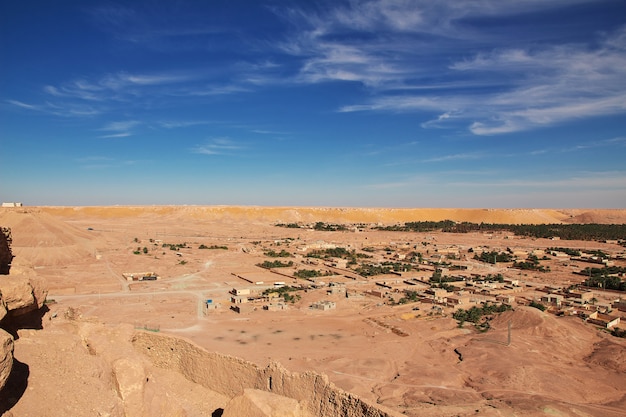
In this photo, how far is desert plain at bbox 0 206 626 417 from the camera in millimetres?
10523

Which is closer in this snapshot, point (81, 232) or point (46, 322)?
point (46, 322)

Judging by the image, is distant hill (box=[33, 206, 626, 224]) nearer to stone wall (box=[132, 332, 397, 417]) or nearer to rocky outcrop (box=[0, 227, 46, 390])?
stone wall (box=[132, 332, 397, 417])

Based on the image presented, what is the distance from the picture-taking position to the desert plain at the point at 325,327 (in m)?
10.5

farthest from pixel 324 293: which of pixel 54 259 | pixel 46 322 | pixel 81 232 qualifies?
pixel 81 232

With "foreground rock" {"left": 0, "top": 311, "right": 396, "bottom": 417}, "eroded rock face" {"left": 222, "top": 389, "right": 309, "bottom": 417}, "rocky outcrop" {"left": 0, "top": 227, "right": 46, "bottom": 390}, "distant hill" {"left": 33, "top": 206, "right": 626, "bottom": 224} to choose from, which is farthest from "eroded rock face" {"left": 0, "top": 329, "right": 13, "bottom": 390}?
"distant hill" {"left": 33, "top": 206, "right": 626, "bottom": 224}

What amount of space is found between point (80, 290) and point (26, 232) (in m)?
17.7

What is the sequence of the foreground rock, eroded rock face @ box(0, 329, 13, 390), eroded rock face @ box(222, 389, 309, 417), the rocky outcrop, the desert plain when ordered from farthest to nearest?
the desert plain, eroded rock face @ box(222, 389, 309, 417), the rocky outcrop, the foreground rock, eroded rock face @ box(0, 329, 13, 390)

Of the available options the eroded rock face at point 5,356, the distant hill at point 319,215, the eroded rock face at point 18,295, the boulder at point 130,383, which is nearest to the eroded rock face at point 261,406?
the boulder at point 130,383

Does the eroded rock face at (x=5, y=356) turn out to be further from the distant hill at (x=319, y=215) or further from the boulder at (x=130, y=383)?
the distant hill at (x=319, y=215)

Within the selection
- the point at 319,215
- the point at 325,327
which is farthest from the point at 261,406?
the point at 319,215

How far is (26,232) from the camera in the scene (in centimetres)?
4575

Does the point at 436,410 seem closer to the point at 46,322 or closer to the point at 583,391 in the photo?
the point at 583,391

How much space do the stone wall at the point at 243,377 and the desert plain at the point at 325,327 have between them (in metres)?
0.38

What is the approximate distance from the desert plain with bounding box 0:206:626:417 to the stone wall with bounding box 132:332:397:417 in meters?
0.38
